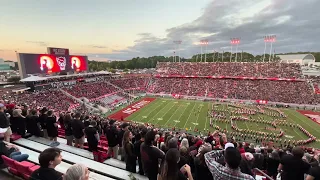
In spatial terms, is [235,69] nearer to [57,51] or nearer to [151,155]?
[57,51]

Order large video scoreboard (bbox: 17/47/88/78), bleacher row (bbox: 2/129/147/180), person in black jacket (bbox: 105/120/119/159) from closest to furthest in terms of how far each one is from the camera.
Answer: bleacher row (bbox: 2/129/147/180) → person in black jacket (bbox: 105/120/119/159) → large video scoreboard (bbox: 17/47/88/78)

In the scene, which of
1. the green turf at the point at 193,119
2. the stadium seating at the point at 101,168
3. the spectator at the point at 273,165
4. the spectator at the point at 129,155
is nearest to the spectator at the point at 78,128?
the stadium seating at the point at 101,168

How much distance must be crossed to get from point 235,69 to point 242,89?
10528 millimetres

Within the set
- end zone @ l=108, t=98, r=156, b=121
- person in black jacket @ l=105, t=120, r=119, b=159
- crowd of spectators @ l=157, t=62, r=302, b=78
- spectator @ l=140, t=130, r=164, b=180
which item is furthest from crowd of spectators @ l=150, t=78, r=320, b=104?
spectator @ l=140, t=130, r=164, b=180

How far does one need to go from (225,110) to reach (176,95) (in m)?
16.5

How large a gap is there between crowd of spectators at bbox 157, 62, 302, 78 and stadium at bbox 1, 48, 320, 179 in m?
0.22

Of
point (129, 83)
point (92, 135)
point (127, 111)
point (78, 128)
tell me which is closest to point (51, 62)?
point (127, 111)

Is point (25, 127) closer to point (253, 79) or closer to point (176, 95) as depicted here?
point (176, 95)

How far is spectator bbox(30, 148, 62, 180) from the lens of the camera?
107 inches

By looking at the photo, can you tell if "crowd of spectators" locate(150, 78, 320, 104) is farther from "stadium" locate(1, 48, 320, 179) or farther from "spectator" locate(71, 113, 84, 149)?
"spectator" locate(71, 113, 84, 149)

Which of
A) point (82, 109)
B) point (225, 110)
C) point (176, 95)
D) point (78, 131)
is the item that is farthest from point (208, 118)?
point (78, 131)

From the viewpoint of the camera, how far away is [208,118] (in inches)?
1204

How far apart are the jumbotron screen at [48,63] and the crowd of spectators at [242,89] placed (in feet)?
70.5

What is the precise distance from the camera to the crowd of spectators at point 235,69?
49.9m
